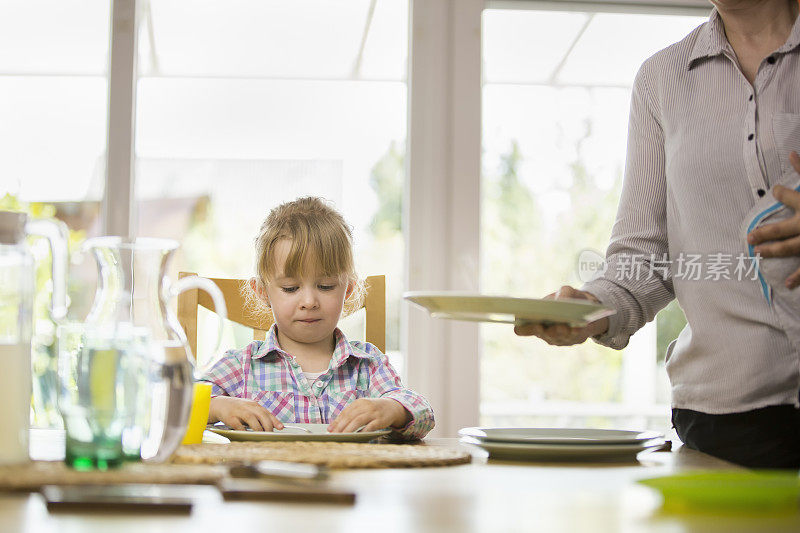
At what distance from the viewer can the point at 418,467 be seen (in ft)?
2.97

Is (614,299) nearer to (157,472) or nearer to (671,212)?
(671,212)

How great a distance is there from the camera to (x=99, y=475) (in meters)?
0.76

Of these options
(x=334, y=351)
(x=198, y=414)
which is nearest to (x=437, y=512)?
(x=198, y=414)

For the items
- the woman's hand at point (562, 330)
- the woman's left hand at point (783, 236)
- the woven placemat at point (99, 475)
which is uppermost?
the woman's left hand at point (783, 236)

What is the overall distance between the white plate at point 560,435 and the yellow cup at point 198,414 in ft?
1.10

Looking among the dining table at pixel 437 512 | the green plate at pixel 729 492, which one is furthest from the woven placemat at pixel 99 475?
the green plate at pixel 729 492

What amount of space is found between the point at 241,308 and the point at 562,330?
86 cm

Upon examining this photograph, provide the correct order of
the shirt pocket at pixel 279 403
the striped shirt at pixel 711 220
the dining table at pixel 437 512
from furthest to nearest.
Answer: the shirt pocket at pixel 279 403 → the striped shirt at pixel 711 220 → the dining table at pixel 437 512

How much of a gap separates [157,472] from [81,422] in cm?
8

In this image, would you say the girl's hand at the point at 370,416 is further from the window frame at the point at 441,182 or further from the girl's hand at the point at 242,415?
the window frame at the point at 441,182

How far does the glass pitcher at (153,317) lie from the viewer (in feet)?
2.62

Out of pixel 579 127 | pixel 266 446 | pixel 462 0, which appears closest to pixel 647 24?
pixel 579 127

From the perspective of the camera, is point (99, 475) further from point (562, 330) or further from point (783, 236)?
point (783, 236)

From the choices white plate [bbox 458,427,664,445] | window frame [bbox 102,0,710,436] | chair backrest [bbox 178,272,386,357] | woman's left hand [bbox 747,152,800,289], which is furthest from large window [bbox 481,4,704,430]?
white plate [bbox 458,427,664,445]
